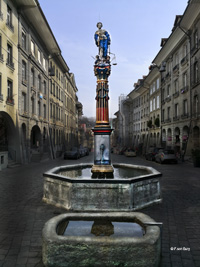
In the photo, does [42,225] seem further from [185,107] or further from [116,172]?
[185,107]

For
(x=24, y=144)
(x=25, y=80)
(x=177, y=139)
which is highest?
(x=25, y=80)

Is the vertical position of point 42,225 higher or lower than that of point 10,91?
lower

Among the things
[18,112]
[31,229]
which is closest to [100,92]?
[31,229]

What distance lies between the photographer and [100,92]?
997cm

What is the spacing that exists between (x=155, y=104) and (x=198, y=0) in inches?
840

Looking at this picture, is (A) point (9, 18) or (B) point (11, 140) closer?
(A) point (9, 18)

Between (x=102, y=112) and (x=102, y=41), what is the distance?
3.24 meters

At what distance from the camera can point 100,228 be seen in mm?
4477

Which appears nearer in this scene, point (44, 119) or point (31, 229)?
point (31, 229)

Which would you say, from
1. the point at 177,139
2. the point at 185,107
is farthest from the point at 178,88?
the point at 177,139

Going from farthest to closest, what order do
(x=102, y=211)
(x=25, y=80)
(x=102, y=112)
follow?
(x=25, y=80) → (x=102, y=112) → (x=102, y=211)

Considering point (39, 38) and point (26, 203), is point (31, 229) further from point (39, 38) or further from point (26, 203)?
point (39, 38)

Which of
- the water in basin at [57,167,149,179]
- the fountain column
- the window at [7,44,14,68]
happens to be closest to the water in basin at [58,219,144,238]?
the fountain column

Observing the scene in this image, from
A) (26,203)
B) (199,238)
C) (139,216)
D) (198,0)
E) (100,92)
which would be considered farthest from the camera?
(198,0)
